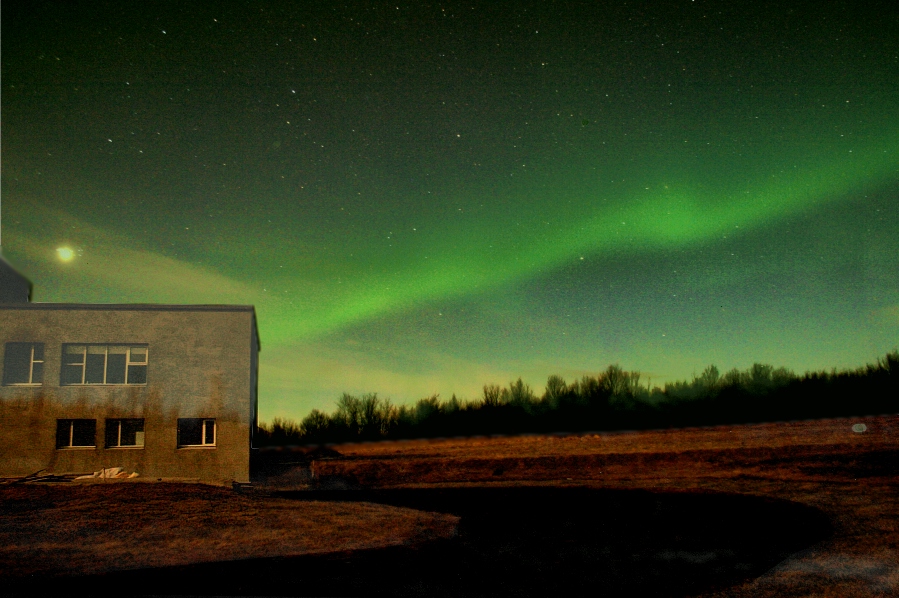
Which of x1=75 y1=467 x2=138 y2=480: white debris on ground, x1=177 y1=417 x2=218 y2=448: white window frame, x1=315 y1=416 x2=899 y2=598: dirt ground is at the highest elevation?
x1=177 y1=417 x2=218 y2=448: white window frame

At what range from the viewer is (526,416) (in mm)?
60312

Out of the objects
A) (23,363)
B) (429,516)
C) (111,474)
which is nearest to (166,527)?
(429,516)

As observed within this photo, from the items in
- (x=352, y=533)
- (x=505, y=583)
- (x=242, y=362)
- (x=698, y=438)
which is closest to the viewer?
(x=505, y=583)

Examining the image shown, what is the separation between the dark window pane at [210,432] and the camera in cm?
2355

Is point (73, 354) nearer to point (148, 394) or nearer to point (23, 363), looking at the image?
point (23, 363)

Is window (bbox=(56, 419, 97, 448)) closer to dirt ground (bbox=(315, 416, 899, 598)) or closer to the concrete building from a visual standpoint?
the concrete building

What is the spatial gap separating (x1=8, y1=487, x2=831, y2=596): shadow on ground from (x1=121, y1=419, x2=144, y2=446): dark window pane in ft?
45.3

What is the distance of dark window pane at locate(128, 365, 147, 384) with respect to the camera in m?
23.6

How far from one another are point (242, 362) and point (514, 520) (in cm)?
1368

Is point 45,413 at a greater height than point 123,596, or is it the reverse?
point 45,413

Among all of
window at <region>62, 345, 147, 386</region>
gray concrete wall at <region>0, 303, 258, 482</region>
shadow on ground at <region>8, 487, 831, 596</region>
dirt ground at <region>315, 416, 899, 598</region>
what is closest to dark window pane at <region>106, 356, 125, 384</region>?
window at <region>62, 345, 147, 386</region>

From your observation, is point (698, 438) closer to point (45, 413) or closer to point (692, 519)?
point (692, 519)

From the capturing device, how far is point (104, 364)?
2355 centimetres

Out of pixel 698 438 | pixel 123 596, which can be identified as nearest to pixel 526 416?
pixel 698 438
